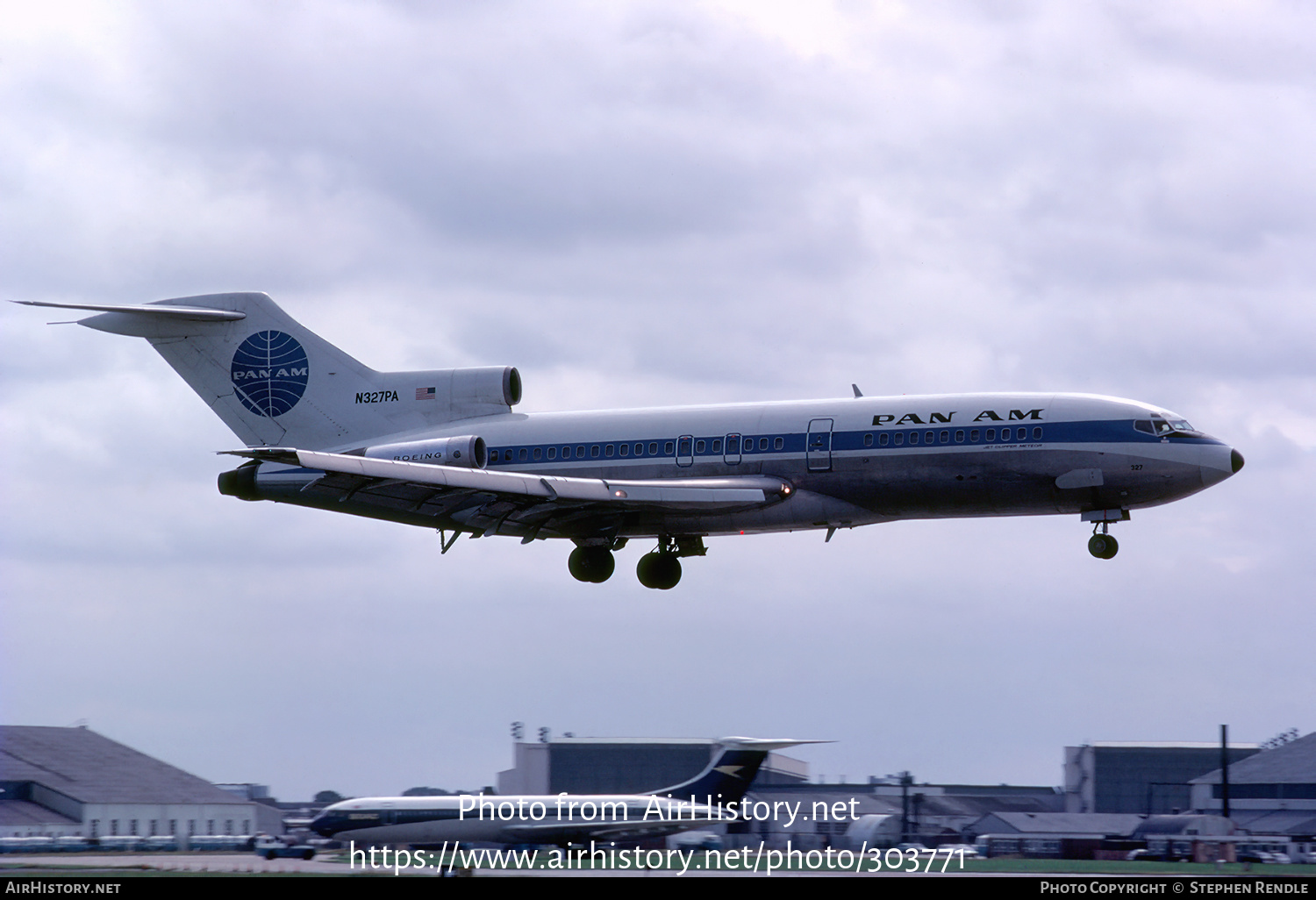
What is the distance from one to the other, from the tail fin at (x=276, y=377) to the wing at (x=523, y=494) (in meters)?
4.62

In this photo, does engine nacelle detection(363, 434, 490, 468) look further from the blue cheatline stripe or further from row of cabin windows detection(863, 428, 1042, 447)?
row of cabin windows detection(863, 428, 1042, 447)

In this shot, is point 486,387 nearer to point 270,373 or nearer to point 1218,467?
point 270,373

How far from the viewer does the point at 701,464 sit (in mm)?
39625

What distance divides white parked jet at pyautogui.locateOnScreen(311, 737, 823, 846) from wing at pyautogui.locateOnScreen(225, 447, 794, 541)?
22.2 feet

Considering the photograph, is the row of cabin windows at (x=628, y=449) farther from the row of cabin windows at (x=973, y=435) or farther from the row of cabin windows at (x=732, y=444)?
the row of cabin windows at (x=973, y=435)

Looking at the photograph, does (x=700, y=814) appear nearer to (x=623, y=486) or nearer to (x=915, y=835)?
(x=623, y=486)

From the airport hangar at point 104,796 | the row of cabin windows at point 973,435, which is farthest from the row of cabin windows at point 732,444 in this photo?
the airport hangar at point 104,796

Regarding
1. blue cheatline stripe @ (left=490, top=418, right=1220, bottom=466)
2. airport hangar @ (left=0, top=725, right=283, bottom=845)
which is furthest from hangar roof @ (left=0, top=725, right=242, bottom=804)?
blue cheatline stripe @ (left=490, top=418, right=1220, bottom=466)

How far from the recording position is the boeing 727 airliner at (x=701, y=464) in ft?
122

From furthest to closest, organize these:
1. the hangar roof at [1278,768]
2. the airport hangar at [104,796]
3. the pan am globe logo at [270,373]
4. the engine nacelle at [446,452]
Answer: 1. the hangar roof at [1278,768]
2. the pan am globe logo at [270,373]
3. the airport hangar at [104,796]
4. the engine nacelle at [446,452]

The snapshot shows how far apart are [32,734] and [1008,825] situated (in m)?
34.6

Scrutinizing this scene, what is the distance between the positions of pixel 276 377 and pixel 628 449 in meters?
12.1

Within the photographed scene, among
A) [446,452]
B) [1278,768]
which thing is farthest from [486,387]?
[1278,768]
